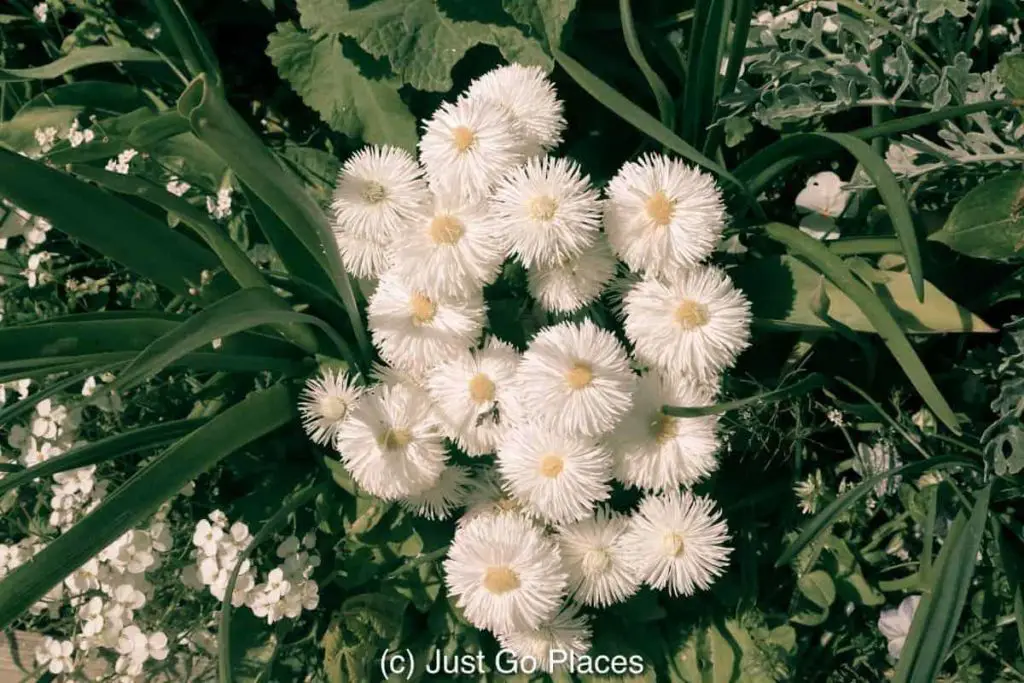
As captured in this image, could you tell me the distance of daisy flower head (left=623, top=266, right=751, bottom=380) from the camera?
999 millimetres

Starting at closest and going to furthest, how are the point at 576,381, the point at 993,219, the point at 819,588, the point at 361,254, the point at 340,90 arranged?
the point at 576,381 < the point at 993,219 < the point at 361,254 < the point at 819,588 < the point at 340,90

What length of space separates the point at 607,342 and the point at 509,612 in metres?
0.34

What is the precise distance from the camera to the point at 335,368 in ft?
4.24

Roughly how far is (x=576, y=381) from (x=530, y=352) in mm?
74

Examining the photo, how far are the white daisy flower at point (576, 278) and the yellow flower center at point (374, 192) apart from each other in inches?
9.2

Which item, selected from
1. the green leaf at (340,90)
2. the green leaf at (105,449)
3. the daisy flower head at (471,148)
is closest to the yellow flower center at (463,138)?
the daisy flower head at (471,148)

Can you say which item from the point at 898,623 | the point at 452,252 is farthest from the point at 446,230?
the point at 898,623

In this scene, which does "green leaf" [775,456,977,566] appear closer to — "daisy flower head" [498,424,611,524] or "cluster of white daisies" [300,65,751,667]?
"cluster of white daisies" [300,65,751,667]

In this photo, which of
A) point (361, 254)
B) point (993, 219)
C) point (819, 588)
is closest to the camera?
point (993, 219)

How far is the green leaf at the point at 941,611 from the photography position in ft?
3.45

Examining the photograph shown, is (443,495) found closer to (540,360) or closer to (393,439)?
(393,439)

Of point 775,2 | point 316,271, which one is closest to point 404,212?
point 316,271

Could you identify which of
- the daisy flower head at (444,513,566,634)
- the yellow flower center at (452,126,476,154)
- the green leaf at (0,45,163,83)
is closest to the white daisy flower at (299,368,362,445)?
the daisy flower head at (444,513,566,634)

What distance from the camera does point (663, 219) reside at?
101 cm
